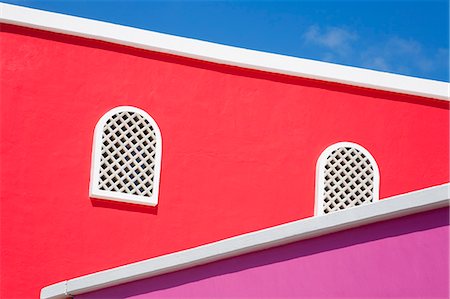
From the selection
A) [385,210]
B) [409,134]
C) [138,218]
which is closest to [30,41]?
[138,218]

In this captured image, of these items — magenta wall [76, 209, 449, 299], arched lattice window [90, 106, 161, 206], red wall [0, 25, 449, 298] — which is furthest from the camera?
arched lattice window [90, 106, 161, 206]

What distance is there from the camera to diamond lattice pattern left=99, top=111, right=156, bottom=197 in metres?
10.1

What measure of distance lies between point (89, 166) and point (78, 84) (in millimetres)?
877

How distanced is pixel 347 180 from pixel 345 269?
16.1 ft

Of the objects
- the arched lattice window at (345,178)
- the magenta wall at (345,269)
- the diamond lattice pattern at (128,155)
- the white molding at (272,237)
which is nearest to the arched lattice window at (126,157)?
the diamond lattice pattern at (128,155)

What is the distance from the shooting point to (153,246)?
10070 mm

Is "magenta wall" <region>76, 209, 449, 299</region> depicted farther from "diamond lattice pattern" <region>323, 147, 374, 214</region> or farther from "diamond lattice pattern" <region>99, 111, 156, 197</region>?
"diamond lattice pattern" <region>323, 147, 374, 214</region>

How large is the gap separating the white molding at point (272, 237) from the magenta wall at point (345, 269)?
0.06 m

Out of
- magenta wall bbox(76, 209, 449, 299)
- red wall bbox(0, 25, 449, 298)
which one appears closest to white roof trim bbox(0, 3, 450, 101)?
red wall bbox(0, 25, 449, 298)

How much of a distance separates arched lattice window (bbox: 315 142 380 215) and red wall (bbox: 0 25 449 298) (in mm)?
102

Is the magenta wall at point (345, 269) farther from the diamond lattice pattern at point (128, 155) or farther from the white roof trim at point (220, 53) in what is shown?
the white roof trim at point (220, 53)

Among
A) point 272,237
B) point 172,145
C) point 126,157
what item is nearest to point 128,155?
point 126,157

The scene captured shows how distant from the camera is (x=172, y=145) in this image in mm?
10391

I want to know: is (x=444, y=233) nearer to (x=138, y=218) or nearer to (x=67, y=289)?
(x=67, y=289)
